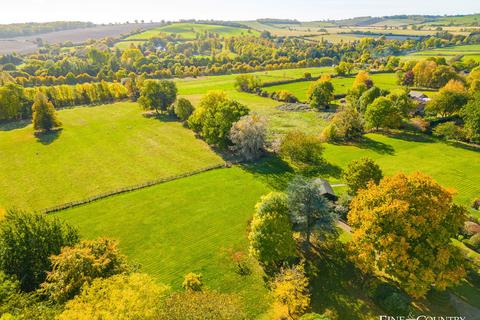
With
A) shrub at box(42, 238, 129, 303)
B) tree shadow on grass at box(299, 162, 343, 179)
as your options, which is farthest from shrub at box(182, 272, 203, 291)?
tree shadow on grass at box(299, 162, 343, 179)

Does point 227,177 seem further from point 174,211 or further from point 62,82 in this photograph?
point 62,82

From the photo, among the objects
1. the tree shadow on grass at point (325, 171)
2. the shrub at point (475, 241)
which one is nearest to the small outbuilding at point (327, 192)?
the tree shadow on grass at point (325, 171)

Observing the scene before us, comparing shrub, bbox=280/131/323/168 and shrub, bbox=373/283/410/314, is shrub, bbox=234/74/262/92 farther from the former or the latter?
shrub, bbox=373/283/410/314

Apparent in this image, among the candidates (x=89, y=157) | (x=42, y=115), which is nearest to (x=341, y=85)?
(x=89, y=157)

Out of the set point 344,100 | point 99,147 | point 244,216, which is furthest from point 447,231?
point 344,100

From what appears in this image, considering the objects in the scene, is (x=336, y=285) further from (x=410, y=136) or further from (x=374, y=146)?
(x=410, y=136)

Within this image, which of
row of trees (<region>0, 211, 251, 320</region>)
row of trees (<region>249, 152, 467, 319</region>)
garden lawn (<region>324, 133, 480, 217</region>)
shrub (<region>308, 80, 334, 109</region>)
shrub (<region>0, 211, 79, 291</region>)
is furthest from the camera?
shrub (<region>308, 80, 334, 109</region>)

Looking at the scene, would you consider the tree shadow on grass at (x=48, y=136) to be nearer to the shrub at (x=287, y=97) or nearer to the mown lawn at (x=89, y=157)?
the mown lawn at (x=89, y=157)
